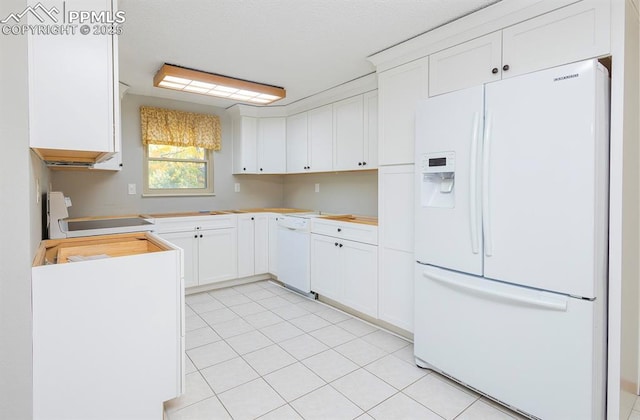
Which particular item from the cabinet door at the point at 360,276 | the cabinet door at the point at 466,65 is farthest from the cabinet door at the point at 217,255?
the cabinet door at the point at 466,65

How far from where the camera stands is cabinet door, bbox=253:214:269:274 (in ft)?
14.1

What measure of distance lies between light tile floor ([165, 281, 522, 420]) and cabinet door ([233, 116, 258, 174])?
1.96 m

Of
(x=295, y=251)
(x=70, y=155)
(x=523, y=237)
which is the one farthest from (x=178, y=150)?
(x=523, y=237)

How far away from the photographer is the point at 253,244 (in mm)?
4273

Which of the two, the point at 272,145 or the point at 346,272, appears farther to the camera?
the point at 272,145

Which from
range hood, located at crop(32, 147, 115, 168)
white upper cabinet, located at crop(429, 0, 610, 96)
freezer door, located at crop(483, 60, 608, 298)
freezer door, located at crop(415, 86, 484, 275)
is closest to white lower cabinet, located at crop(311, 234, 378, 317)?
freezer door, located at crop(415, 86, 484, 275)

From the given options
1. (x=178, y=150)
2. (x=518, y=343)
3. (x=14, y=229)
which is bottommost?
(x=518, y=343)

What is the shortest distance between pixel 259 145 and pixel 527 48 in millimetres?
3286

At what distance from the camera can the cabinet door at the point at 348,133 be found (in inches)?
135

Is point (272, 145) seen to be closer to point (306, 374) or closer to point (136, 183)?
point (136, 183)

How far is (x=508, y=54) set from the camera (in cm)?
196

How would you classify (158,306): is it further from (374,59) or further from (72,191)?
(72,191)

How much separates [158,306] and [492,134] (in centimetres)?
200

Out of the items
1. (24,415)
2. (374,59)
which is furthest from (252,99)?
(24,415)
